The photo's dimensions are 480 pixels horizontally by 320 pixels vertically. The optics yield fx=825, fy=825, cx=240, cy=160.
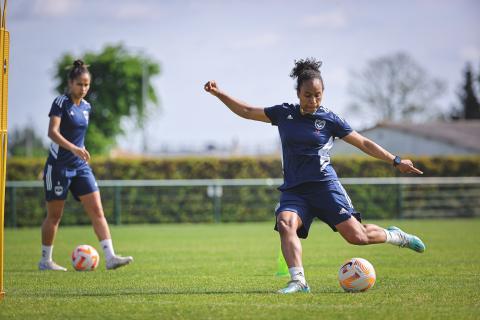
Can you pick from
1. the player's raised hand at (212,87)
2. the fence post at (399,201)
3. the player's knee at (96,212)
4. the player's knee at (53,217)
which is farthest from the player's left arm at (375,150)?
the fence post at (399,201)

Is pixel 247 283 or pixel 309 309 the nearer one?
pixel 309 309

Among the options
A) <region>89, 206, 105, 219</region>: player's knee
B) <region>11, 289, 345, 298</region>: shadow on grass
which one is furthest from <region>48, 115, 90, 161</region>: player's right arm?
<region>11, 289, 345, 298</region>: shadow on grass

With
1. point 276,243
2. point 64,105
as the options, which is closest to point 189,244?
point 276,243

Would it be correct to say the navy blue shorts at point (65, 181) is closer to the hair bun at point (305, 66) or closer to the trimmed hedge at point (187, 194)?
the hair bun at point (305, 66)

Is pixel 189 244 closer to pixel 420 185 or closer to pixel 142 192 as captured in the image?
pixel 142 192

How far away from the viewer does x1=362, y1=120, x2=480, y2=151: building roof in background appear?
154ft

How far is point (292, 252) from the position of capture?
8234 mm

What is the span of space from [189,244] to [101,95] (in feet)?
179

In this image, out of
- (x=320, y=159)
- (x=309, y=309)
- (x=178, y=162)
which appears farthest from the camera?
(x=178, y=162)

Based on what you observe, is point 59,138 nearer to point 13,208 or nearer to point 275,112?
point 275,112

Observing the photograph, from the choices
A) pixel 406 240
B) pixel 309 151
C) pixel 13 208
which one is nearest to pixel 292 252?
pixel 309 151

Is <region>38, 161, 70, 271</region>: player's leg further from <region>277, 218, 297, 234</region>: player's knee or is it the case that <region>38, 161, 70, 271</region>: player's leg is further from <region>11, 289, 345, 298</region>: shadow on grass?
<region>277, 218, 297, 234</region>: player's knee

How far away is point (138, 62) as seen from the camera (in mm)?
72625

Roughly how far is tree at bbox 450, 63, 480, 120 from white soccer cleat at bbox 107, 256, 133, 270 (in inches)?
2923
